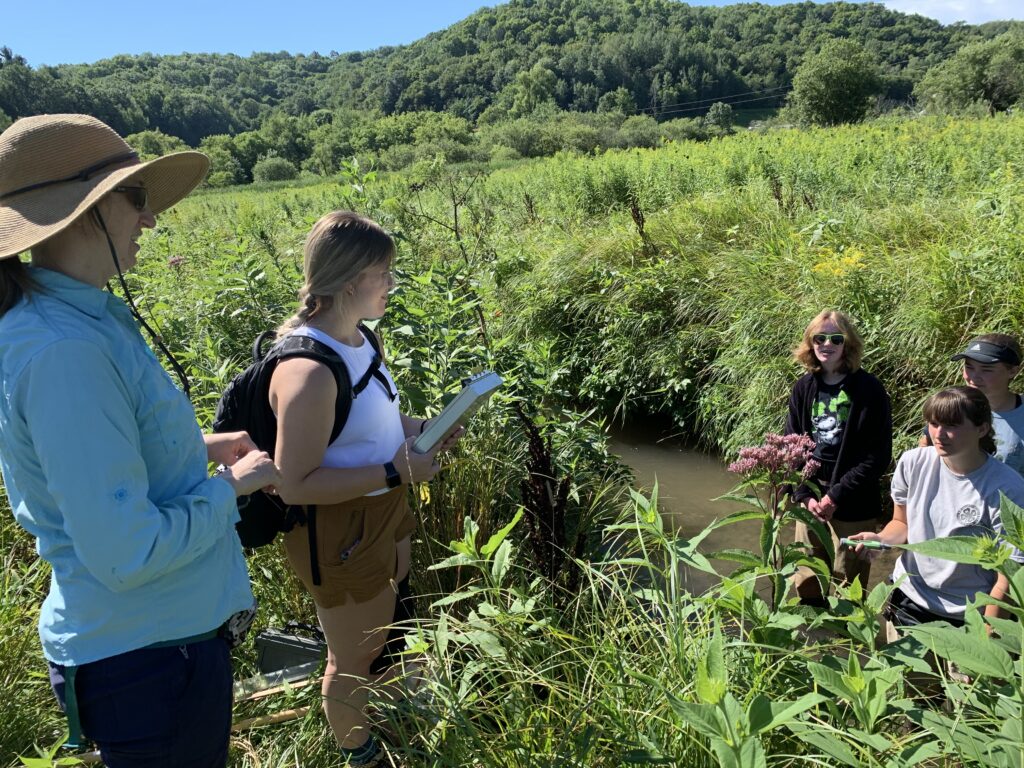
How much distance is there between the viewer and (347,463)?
190 cm

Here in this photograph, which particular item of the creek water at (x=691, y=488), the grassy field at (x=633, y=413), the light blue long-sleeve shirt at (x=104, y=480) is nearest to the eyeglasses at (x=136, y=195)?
the light blue long-sleeve shirt at (x=104, y=480)

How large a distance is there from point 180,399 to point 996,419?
10.1ft

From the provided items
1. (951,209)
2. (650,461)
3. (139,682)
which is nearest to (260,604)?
(139,682)

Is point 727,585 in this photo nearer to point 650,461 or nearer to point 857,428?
point 857,428

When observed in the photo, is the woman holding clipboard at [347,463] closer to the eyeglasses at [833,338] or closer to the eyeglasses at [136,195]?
the eyeglasses at [136,195]

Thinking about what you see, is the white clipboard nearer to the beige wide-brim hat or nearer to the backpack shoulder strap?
the backpack shoulder strap

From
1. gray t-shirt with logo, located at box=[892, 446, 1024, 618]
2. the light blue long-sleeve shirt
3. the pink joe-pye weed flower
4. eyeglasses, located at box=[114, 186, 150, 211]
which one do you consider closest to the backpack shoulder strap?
the light blue long-sleeve shirt

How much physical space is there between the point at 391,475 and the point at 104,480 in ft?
2.73

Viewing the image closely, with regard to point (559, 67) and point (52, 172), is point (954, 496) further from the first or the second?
point (559, 67)

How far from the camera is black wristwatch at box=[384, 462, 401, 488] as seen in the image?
6.15ft

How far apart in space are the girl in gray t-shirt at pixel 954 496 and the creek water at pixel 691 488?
1.56 meters

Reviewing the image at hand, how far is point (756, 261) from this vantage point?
5.98 m

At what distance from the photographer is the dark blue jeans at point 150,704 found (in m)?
1.30

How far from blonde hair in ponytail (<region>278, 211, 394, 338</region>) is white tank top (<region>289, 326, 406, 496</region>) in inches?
4.4
